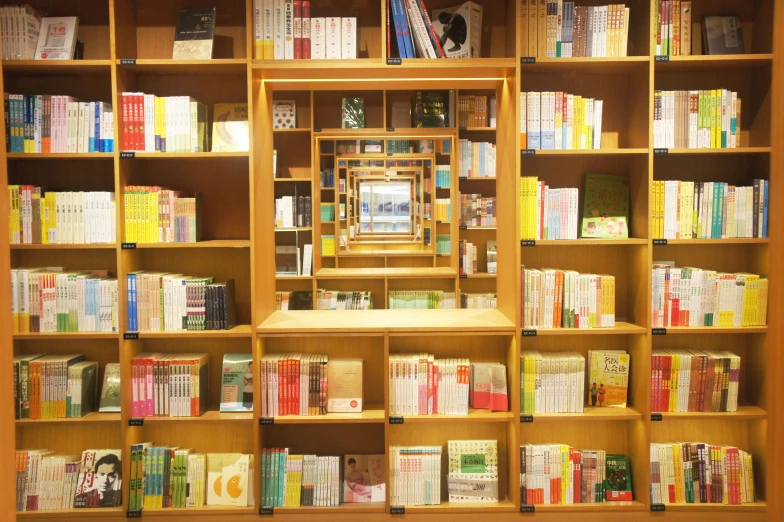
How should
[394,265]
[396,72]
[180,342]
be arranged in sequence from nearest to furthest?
[396,72]
[180,342]
[394,265]

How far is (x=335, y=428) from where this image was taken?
10.4 feet

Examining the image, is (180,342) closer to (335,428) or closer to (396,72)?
(335,428)

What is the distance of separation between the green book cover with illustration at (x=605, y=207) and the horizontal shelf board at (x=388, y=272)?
172 centimetres

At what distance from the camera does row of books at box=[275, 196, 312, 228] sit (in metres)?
4.71

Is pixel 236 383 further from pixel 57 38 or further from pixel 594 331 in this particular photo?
pixel 57 38

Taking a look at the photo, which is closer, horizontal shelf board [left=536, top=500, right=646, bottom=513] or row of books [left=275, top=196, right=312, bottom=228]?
horizontal shelf board [left=536, top=500, right=646, bottom=513]

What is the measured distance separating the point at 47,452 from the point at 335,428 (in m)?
1.45

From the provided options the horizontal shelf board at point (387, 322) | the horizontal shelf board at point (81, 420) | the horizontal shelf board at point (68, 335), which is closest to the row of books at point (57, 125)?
the horizontal shelf board at point (68, 335)

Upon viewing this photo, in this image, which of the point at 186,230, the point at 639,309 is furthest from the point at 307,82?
the point at 639,309

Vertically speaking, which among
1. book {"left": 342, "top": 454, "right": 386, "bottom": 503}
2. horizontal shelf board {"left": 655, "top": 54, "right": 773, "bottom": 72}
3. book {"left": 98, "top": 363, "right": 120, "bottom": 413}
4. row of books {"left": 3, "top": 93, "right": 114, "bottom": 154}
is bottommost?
book {"left": 342, "top": 454, "right": 386, "bottom": 503}

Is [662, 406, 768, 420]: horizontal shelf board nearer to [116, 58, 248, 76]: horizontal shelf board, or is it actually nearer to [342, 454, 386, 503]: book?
[342, 454, 386, 503]: book

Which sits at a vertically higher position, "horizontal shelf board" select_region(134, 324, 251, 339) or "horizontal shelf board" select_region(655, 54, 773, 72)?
"horizontal shelf board" select_region(655, 54, 773, 72)

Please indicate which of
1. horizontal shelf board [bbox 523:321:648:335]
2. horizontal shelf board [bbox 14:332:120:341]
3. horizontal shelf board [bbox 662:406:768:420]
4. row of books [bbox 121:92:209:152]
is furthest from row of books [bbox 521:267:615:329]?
horizontal shelf board [bbox 14:332:120:341]

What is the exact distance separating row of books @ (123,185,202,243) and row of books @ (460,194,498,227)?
235 centimetres
